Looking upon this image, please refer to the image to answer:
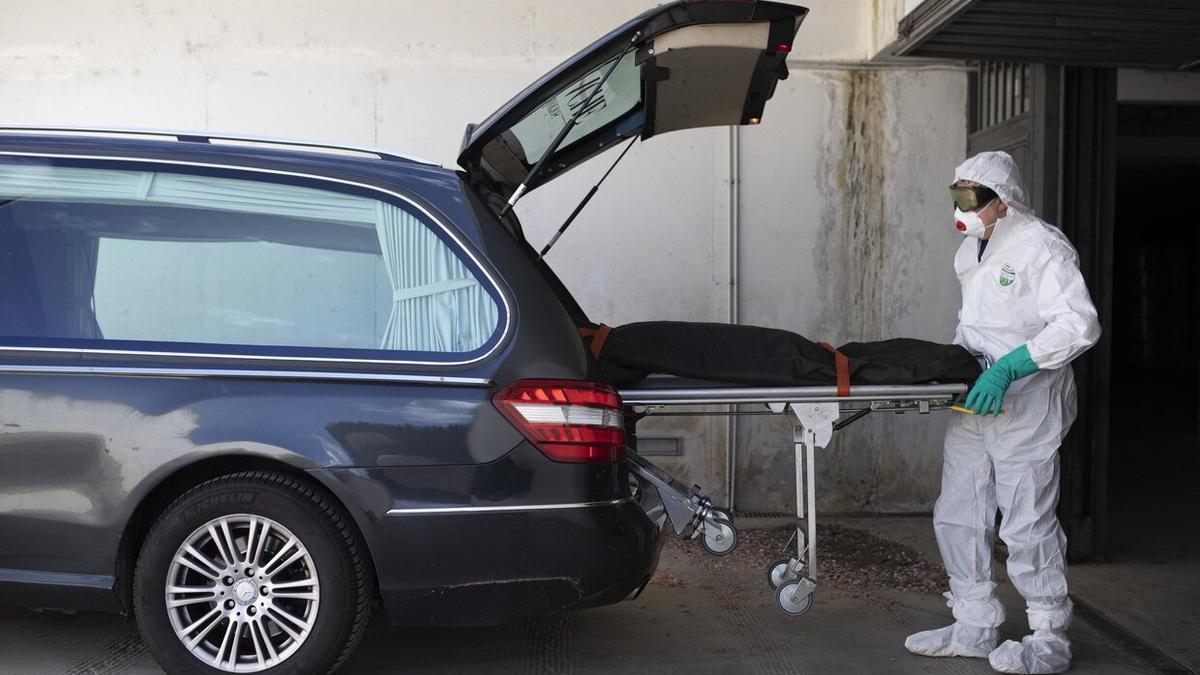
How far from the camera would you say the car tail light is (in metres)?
3.84

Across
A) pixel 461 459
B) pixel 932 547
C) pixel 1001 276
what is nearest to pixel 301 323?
pixel 461 459

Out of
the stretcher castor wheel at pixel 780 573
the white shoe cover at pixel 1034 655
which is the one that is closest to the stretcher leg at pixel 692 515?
the stretcher castor wheel at pixel 780 573

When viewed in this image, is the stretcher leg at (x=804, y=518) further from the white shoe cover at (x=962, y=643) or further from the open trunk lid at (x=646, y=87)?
the open trunk lid at (x=646, y=87)

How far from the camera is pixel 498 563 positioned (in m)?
3.85

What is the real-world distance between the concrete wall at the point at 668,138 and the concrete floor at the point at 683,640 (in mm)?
1921

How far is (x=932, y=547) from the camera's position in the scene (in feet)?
21.7

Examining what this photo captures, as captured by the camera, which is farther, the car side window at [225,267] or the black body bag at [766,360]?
the black body bag at [766,360]

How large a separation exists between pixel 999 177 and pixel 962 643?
71.1 inches

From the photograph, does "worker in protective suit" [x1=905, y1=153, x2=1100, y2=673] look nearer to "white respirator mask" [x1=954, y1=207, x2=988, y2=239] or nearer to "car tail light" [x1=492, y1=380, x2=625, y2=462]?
"white respirator mask" [x1=954, y1=207, x2=988, y2=239]

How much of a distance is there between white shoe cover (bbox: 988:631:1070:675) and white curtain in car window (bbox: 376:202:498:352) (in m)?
2.29

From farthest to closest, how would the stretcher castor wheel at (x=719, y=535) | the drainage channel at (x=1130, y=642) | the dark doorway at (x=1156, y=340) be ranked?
the dark doorway at (x=1156, y=340), the drainage channel at (x=1130, y=642), the stretcher castor wheel at (x=719, y=535)

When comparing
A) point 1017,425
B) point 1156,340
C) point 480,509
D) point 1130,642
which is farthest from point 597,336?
point 1156,340

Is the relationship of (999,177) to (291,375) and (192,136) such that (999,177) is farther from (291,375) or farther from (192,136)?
(192,136)

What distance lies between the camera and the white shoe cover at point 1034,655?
175 inches
